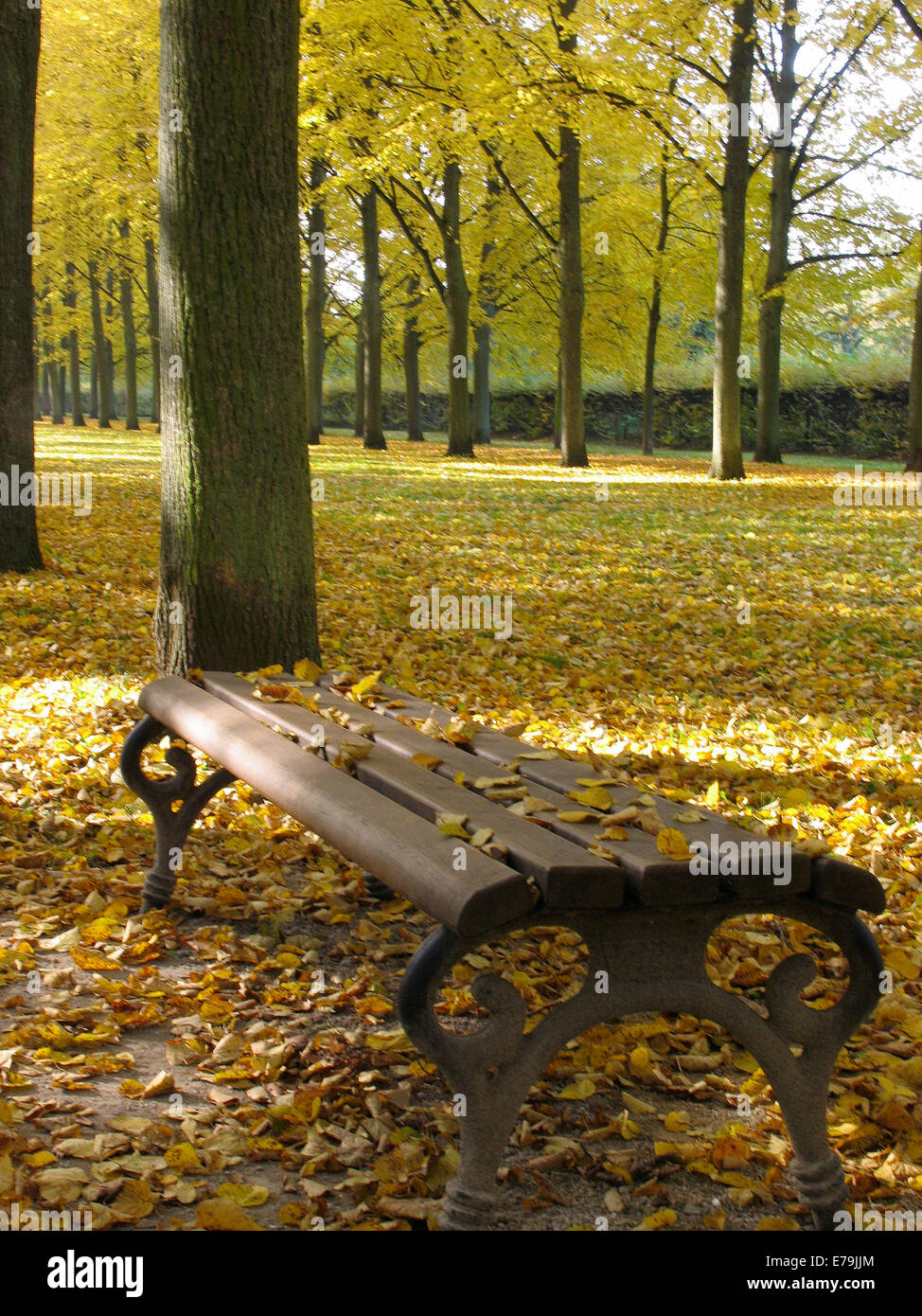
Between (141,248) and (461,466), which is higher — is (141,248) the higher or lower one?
the higher one

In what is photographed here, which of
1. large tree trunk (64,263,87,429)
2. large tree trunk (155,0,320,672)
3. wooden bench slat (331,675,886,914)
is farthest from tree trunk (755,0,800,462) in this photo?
large tree trunk (64,263,87,429)

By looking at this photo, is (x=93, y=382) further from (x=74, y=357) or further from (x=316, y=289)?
(x=316, y=289)

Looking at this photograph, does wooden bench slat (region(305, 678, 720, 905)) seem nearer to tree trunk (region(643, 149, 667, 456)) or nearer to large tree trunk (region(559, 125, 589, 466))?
large tree trunk (region(559, 125, 589, 466))

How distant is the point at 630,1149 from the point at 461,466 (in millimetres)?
18871

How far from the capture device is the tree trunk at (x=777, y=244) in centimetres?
2039

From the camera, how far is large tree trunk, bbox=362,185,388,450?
2264cm

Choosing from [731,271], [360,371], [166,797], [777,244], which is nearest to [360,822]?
[166,797]

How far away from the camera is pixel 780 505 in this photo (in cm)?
1421

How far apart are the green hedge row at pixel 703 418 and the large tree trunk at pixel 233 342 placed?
29225 millimetres

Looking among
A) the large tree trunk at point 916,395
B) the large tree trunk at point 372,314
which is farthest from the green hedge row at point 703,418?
the large tree trunk at point 916,395

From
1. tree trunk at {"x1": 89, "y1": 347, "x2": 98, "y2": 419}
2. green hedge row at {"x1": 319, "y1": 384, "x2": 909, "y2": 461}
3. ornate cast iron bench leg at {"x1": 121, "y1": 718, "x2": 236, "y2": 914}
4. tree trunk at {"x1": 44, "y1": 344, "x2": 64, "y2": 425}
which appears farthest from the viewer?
tree trunk at {"x1": 44, "y1": 344, "x2": 64, "y2": 425}

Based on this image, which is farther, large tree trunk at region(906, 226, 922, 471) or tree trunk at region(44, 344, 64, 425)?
tree trunk at region(44, 344, 64, 425)
